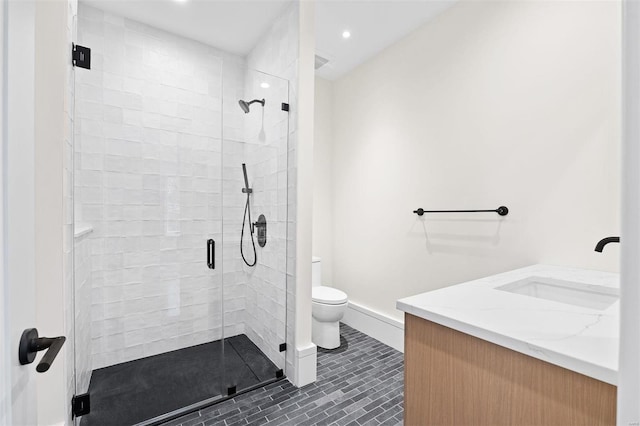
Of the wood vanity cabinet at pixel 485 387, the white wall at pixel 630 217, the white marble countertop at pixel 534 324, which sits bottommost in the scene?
the wood vanity cabinet at pixel 485 387

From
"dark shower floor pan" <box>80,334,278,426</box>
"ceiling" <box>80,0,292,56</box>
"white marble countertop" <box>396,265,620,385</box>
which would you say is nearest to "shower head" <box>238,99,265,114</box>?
"ceiling" <box>80,0,292,56</box>

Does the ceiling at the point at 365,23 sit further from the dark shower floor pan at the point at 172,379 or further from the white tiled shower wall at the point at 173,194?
the dark shower floor pan at the point at 172,379

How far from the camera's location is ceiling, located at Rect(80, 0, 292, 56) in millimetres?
2094

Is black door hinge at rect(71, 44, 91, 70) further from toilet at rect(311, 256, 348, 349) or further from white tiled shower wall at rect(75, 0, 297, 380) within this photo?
toilet at rect(311, 256, 348, 349)

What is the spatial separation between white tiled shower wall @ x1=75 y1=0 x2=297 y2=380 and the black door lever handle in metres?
1.48

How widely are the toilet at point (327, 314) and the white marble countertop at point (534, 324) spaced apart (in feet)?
4.55

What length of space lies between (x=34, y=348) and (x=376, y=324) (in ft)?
8.24

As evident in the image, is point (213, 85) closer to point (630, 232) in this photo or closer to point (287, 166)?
point (287, 166)

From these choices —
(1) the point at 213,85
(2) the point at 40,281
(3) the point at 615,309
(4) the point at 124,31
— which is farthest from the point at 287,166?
(3) the point at 615,309

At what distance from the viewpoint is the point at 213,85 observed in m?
2.41

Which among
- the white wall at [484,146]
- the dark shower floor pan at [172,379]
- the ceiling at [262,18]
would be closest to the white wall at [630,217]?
the white wall at [484,146]

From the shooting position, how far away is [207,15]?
221 centimetres

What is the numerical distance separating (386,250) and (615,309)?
72.8 inches

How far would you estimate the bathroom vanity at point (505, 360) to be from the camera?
25.5 inches
